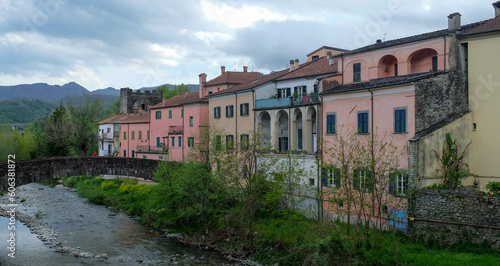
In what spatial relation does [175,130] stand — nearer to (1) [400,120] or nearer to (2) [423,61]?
(2) [423,61]

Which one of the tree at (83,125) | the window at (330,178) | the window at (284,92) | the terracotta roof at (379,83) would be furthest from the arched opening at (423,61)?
the tree at (83,125)

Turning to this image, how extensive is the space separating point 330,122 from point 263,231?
28.3 ft

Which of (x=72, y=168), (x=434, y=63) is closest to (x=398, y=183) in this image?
(x=434, y=63)

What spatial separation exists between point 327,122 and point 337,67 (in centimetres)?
525

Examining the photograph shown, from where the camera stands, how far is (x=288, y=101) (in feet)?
114

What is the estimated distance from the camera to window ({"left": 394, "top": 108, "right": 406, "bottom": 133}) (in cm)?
2506

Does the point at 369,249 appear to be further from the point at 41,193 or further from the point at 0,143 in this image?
the point at 0,143

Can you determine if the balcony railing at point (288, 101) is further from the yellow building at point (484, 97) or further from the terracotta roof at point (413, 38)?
the yellow building at point (484, 97)

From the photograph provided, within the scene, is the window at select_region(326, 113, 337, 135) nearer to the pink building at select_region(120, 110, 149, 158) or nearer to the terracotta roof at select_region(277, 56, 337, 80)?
the terracotta roof at select_region(277, 56, 337, 80)

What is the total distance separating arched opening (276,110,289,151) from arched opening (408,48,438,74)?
1113cm

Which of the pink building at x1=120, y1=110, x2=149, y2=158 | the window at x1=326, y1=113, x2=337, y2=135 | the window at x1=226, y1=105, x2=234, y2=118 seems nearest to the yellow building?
the window at x1=326, y1=113, x2=337, y2=135

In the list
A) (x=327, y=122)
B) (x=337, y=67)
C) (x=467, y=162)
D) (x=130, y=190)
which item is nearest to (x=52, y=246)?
(x=130, y=190)

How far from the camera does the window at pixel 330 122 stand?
97.5ft

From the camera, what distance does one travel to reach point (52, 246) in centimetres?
2912
